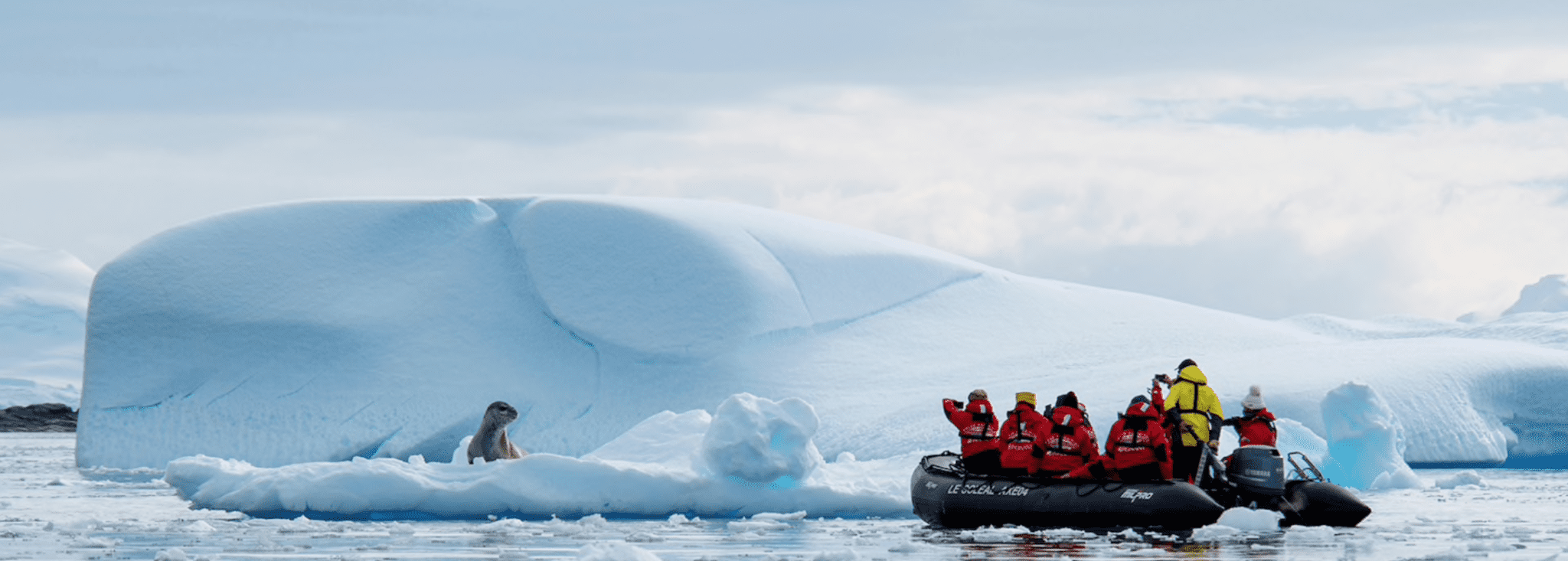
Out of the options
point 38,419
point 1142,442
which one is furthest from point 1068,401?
point 38,419

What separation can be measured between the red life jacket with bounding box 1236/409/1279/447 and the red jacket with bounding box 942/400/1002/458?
1899 millimetres

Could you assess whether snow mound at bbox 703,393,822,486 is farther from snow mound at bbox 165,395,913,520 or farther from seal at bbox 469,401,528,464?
seal at bbox 469,401,528,464

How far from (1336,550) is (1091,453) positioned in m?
2.39

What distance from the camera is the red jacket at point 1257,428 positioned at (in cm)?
1315

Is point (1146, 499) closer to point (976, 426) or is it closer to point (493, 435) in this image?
point (976, 426)

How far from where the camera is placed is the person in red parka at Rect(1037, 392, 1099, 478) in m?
13.0

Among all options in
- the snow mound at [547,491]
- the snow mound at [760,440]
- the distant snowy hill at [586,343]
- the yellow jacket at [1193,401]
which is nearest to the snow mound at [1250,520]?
the yellow jacket at [1193,401]

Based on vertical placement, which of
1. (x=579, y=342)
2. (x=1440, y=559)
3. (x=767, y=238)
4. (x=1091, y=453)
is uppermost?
(x=767, y=238)

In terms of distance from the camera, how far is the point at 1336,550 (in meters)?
11.0

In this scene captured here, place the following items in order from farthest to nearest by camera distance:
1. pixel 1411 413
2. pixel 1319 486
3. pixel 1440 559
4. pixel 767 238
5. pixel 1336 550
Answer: pixel 767 238, pixel 1411 413, pixel 1319 486, pixel 1336 550, pixel 1440 559

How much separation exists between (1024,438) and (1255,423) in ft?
5.80

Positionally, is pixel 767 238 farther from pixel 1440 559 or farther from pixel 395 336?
pixel 1440 559

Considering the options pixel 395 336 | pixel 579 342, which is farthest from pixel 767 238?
pixel 395 336

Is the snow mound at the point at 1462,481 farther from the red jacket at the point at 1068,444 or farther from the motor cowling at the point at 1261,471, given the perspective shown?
the red jacket at the point at 1068,444
